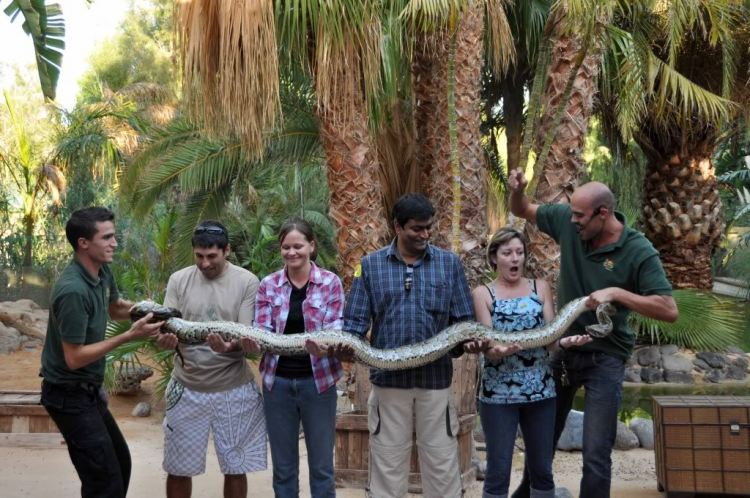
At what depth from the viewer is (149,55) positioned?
37.8 metres

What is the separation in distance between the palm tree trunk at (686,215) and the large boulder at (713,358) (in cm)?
199

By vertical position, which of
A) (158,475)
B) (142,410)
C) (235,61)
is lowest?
(158,475)

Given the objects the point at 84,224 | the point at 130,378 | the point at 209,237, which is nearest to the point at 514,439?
the point at 209,237

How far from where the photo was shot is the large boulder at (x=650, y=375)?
1330cm

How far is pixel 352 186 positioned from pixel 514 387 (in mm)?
5558

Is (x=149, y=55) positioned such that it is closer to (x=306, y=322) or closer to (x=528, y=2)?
(x=528, y=2)

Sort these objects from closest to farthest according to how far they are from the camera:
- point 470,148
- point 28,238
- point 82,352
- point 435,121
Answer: point 82,352
point 470,148
point 435,121
point 28,238

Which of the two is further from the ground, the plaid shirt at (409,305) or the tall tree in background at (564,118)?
the tall tree in background at (564,118)

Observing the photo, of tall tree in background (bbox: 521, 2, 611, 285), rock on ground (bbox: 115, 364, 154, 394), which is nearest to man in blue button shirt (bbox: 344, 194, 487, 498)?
tall tree in background (bbox: 521, 2, 611, 285)

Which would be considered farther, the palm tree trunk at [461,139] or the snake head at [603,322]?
the palm tree trunk at [461,139]

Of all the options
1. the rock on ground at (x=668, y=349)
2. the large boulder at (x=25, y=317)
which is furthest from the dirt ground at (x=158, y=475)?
the large boulder at (x=25, y=317)

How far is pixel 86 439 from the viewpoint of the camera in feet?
14.9

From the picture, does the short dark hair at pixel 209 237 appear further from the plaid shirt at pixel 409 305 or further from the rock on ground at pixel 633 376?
the rock on ground at pixel 633 376

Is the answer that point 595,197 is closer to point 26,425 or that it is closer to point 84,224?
point 84,224
